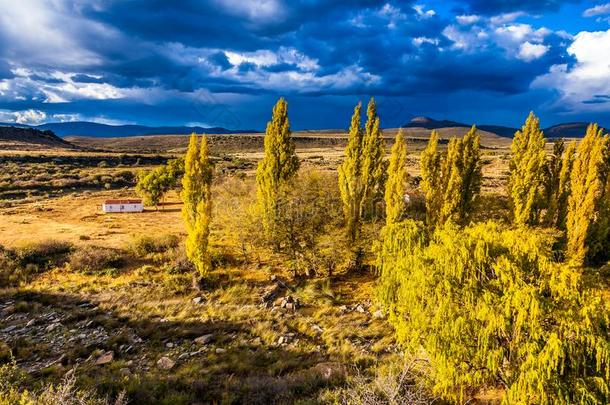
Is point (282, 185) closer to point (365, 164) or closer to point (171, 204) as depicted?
point (365, 164)

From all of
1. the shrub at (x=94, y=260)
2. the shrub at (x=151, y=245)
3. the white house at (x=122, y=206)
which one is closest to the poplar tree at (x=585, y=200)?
the shrub at (x=151, y=245)

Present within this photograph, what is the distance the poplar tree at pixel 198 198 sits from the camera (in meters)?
23.6

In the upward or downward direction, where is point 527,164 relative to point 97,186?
upward

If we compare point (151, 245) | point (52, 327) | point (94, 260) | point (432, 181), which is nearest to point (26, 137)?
point (151, 245)

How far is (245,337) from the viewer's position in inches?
705

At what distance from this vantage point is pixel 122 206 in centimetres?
5047

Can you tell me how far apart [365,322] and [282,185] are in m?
11.8

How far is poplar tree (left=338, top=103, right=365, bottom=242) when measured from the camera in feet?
92.2

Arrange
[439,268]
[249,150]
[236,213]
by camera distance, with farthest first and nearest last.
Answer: [249,150]
[236,213]
[439,268]

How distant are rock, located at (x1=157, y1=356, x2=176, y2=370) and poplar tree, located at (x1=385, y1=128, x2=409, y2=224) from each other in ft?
54.2

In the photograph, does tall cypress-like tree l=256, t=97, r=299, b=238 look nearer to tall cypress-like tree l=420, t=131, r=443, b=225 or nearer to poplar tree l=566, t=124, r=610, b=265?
tall cypress-like tree l=420, t=131, r=443, b=225

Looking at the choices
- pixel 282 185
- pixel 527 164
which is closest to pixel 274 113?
pixel 282 185

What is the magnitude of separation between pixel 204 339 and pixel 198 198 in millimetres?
9568

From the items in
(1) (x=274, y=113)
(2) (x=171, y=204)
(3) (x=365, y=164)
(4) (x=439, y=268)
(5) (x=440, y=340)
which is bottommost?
(2) (x=171, y=204)
